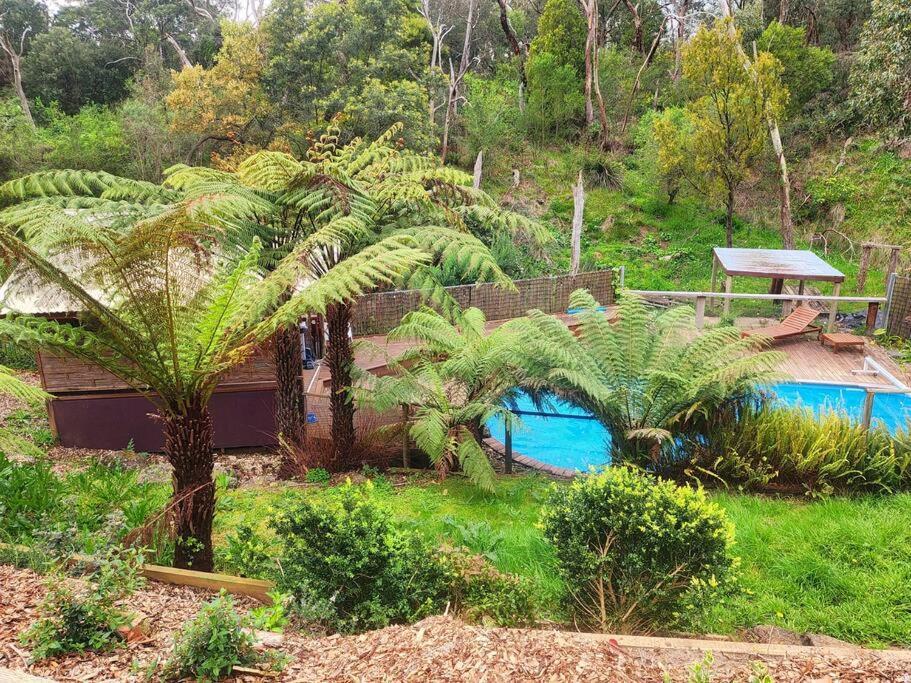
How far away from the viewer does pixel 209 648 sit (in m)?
2.21

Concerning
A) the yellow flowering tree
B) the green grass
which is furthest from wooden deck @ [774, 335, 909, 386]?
the yellow flowering tree

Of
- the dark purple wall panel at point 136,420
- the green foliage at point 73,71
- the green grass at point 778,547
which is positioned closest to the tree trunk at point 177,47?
the green foliage at point 73,71

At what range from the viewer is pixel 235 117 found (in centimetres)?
1479

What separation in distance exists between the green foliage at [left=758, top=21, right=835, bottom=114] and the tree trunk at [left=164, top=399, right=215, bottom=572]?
1857 centimetres

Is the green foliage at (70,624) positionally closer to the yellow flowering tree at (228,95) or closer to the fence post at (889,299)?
the fence post at (889,299)

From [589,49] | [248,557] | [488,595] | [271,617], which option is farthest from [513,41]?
[271,617]

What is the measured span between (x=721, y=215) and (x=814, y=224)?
2355 mm

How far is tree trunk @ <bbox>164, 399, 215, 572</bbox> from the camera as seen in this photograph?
360 cm

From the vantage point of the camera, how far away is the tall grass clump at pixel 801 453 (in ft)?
16.3

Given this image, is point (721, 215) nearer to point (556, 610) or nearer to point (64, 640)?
point (556, 610)

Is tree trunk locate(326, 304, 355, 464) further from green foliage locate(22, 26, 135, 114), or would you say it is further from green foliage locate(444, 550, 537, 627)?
green foliage locate(22, 26, 135, 114)

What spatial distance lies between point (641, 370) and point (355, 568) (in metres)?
3.65

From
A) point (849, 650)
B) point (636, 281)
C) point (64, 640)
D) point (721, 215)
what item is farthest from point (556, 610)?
point (721, 215)

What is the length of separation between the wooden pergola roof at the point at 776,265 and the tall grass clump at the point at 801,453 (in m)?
5.39
